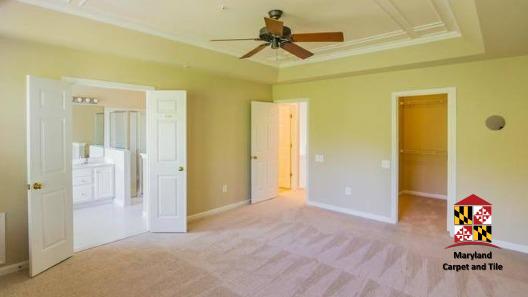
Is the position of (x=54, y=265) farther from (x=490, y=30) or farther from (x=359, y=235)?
(x=490, y=30)

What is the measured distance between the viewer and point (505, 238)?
12.7 feet

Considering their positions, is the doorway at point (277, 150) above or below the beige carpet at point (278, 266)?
above

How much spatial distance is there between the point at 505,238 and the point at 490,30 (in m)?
2.75

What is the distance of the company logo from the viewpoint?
398 centimetres

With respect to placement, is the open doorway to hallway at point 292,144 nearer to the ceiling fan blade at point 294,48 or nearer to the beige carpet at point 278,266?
the beige carpet at point 278,266

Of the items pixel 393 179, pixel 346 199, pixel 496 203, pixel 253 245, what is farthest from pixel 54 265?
pixel 496 203

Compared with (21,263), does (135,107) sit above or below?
above

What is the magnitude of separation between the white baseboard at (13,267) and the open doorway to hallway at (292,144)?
541 cm

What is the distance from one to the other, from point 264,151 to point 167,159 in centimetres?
237

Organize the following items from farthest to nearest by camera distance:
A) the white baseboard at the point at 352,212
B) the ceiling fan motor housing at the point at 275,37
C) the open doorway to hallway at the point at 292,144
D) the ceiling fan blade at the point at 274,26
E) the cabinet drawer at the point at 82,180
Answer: the open doorway to hallway at the point at 292,144 → the cabinet drawer at the point at 82,180 → the white baseboard at the point at 352,212 → the ceiling fan motor housing at the point at 275,37 → the ceiling fan blade at the point at 274,26

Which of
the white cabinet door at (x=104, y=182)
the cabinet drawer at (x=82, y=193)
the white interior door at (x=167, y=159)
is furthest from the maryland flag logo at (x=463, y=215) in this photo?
the cabinet drawer at (x=82, y=193)

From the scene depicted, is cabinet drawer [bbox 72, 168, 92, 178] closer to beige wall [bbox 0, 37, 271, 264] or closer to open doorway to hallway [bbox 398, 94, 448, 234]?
beige wall [bbox 0, 37, 271, 264]

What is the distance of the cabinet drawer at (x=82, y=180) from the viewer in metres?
5.52

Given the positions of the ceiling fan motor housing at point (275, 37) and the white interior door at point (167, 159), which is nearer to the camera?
the ceiling fan motor housing at point (275, 37)
